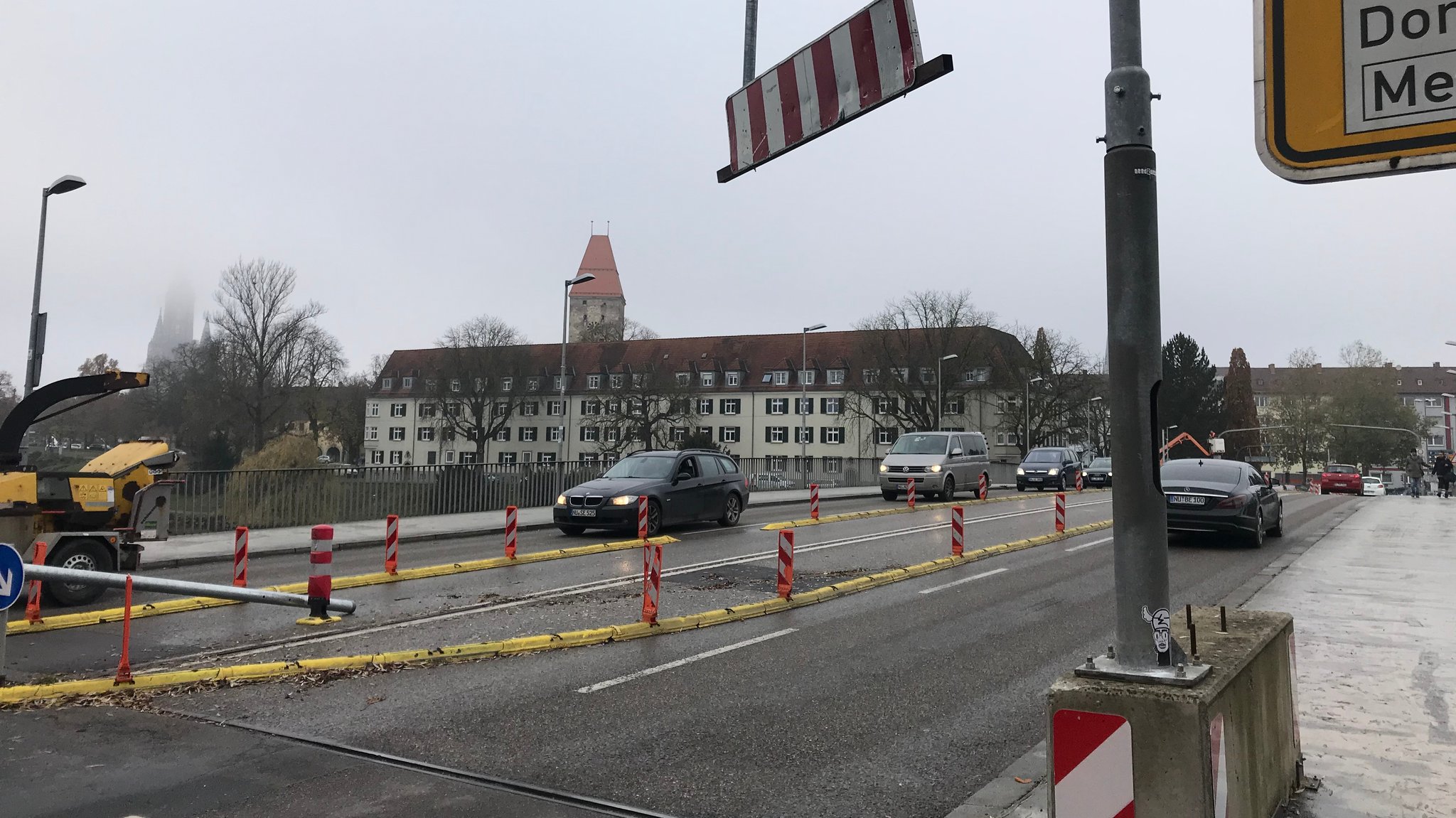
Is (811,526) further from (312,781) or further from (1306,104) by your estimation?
(1306,104)

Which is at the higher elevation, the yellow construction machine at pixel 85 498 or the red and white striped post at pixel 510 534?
the yellow construction machine at pixel 85 498

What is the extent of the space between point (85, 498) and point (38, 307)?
29.7 ft

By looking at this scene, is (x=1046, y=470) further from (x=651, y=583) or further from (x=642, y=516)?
(x=651, y=583)

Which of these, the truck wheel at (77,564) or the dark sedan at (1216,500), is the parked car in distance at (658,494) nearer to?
the truck wheel at (77,564)

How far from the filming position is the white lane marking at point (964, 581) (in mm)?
11438

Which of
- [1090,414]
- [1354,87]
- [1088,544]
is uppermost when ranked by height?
[1090,414]

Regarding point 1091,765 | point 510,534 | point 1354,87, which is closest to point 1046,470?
point 510,534

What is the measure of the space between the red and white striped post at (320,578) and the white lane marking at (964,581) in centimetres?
662

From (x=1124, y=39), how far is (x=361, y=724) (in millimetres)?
5625

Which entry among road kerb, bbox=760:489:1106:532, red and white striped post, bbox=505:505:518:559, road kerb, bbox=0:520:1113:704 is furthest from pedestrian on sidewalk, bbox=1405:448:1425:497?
red and white striped post, bbox=505:505:518:559

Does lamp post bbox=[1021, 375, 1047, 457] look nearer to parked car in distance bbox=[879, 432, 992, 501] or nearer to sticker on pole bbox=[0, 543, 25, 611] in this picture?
parked car in distance bbox=[879, 432, 992, 501]

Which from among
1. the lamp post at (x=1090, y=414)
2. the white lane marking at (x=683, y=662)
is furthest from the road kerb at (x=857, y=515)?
the lamp post at (x=1090, y=414)

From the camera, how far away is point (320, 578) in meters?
9.19

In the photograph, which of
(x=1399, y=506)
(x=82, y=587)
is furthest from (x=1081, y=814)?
(x=1399, y=506)
